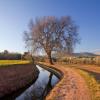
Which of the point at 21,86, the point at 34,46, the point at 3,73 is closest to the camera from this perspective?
the point at 3,73

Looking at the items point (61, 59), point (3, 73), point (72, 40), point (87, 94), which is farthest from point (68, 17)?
point (87, 94)

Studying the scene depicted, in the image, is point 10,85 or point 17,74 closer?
point 10,85

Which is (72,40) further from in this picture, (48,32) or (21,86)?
(21,86)

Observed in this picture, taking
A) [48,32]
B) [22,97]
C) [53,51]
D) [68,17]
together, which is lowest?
[22,97]

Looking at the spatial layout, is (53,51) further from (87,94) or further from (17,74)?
(87,94)

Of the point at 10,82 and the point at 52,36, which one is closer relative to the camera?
the point at 10,82

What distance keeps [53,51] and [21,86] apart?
1380 inches

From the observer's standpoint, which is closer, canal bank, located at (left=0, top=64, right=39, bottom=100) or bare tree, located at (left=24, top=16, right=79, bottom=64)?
canal bank, located at (left=0, top=64, right=39, bottom=100)

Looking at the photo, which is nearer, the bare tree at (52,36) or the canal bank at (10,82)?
the canal bank at (10,82)

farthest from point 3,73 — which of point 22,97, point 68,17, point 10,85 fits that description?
point 68,17

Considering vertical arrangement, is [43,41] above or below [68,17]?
below

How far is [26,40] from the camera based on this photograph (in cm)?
5806

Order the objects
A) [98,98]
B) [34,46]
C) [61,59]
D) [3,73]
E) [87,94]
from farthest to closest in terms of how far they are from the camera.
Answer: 1. [61,59]
2. [34,46]
3. [3,73]
4. [87,94]
5. [98,98]

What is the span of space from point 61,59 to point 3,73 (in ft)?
172
